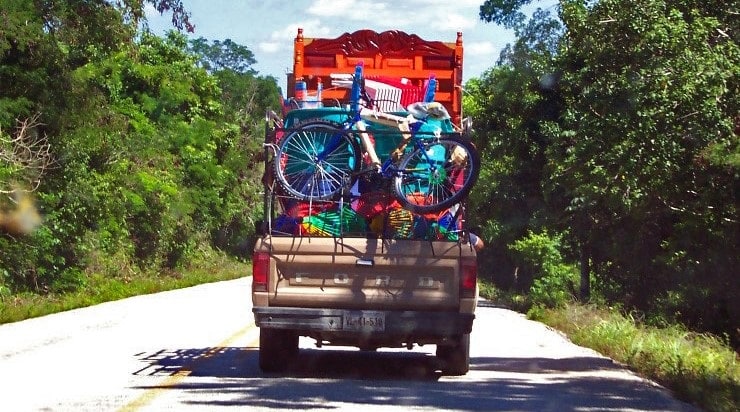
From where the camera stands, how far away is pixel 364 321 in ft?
40.6

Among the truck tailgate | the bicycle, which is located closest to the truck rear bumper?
the truck tailgate

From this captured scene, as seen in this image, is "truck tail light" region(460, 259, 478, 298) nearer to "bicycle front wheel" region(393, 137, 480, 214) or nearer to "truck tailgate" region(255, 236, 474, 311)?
"truck tailgate" region(255, 236, 474, 311)

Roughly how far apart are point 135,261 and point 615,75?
3082 centimetres

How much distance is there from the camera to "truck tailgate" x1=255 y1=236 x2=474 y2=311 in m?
12.4

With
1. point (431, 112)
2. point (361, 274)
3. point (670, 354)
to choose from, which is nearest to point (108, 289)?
Answer: point (670, 354)

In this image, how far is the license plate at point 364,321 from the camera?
12359 millimetres

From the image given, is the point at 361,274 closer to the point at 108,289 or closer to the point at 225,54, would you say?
the point at 108,289

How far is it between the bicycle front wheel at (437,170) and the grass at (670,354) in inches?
126

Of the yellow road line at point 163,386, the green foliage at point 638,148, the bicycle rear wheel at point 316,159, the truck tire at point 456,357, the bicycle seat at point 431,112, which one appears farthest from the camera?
the green foliage at point 638,148

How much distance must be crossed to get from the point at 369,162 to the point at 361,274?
1.42 m

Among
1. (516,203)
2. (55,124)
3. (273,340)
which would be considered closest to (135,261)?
(516,203)

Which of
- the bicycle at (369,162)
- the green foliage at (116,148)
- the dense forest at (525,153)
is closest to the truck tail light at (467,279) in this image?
the bicycle at (369,162)

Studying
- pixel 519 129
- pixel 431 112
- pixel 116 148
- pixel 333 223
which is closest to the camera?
pixel 333 223

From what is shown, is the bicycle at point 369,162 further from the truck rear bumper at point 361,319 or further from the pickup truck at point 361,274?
the truck rear bumper at point 361,319
